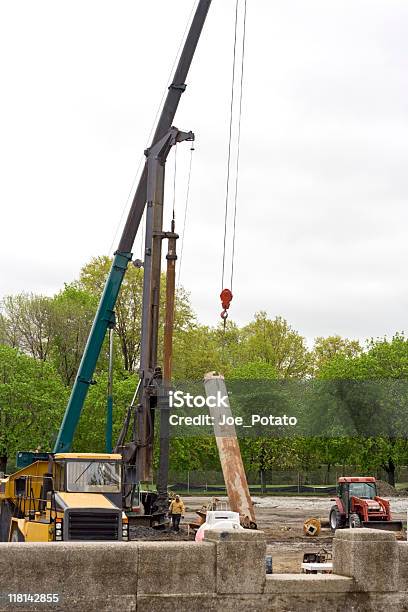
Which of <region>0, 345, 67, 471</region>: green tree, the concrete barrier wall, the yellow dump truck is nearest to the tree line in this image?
<region>0, 345, 67, 471</region>: green tree

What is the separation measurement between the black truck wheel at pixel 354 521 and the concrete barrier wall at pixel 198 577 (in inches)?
944

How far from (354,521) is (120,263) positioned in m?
12.5

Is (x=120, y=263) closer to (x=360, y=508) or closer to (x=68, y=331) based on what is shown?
(x=360, y=508)

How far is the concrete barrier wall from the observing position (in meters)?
10.8

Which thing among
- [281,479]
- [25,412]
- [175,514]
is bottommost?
[281,479]

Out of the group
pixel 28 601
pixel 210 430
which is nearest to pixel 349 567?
pixel 28 601

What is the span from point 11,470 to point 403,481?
35.2m

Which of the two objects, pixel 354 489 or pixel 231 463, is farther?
pixel 354 489

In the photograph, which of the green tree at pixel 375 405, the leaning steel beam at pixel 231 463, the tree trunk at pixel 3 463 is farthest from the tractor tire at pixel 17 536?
the green tree at pixel 375 405

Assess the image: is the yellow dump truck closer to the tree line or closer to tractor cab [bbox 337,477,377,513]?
tractor cab [bbox 337,477,377,513]

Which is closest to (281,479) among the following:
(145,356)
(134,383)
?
(134,383)

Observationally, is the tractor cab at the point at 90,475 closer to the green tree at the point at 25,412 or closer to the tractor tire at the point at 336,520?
the tractor tire at the point at 336,520

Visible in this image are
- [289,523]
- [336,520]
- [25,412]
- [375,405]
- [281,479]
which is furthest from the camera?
[281,479]

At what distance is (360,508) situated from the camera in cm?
3641
